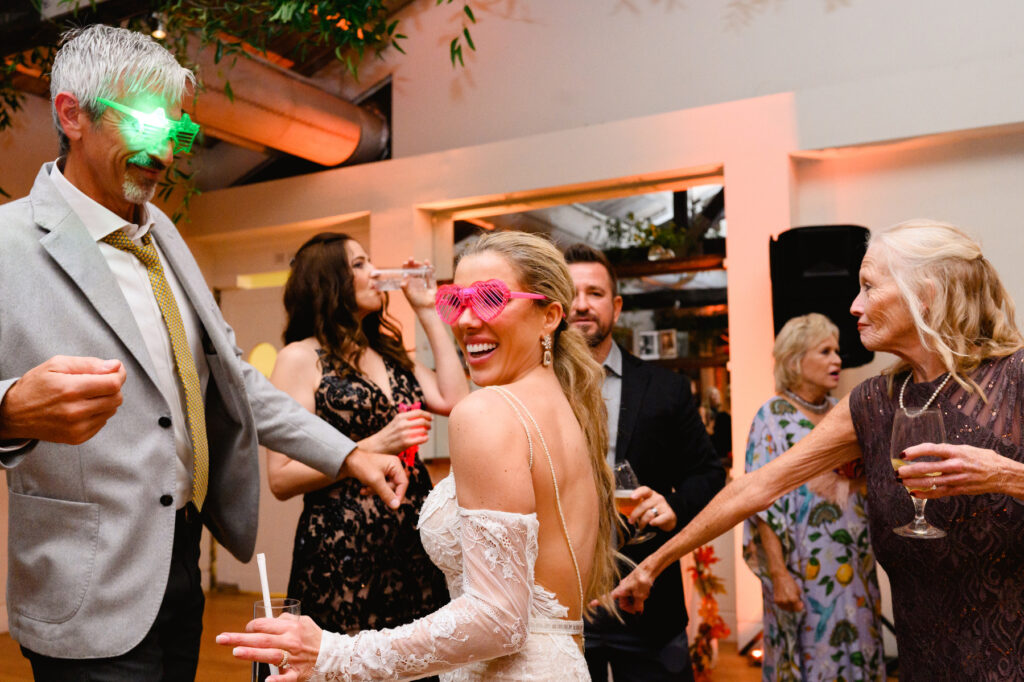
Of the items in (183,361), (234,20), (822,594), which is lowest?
(822,594)

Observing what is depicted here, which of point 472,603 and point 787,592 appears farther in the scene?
point 787,592

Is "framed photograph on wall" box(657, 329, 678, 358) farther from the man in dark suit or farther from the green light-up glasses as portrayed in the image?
the green light-up glasses

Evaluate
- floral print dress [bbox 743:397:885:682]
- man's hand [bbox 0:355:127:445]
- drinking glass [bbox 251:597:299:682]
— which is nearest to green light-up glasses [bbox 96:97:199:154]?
man's hand [bbox 0:355:127:445]

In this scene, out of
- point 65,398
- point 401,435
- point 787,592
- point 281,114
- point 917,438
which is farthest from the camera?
point 281,114

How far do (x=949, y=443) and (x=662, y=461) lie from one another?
3.32 ft

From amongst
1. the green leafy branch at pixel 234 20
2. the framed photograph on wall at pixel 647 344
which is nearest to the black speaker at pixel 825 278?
the framed photograph on wall at pixel 647 344

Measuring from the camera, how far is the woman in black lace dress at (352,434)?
2.54 meters

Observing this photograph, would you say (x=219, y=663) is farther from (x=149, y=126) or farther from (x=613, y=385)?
(x=149, y=126)

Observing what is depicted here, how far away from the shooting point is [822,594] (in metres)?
3.51

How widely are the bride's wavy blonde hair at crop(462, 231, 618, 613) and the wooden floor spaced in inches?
128

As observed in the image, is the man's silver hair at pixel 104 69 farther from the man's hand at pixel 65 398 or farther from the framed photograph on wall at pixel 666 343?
the framed photograph on wall at pixel 666 343

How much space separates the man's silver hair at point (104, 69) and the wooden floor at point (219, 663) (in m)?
3.85

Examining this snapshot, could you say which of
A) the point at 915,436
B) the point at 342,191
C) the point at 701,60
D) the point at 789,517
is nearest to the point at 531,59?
the point at 701,60

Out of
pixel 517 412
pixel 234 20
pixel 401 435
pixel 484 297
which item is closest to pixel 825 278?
pixel 401 435
